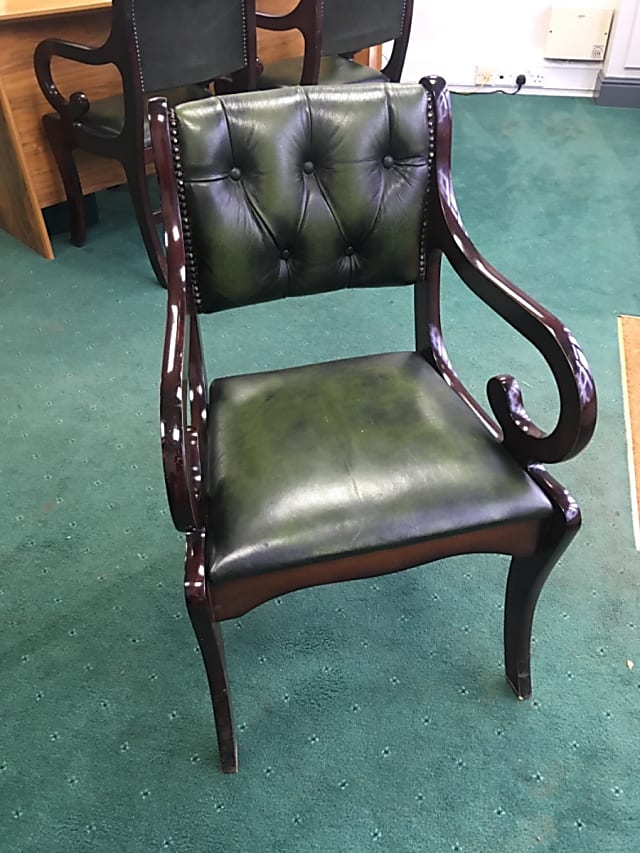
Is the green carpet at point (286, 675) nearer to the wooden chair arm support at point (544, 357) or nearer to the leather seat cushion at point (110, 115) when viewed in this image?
the wooden chair arm support at point (544, 357)

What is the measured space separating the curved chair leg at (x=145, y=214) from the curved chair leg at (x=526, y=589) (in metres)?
1.32

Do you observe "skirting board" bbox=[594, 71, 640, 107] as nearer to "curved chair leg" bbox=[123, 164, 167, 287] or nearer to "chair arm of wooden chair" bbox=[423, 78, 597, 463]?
"curved chair leg" bbox=[123, 164, 167, 287]

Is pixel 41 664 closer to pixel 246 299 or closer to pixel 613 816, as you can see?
pixel 246 299

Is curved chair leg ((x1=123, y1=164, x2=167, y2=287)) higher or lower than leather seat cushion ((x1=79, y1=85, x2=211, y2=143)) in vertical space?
lower

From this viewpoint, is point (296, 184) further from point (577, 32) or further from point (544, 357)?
point (577, 32)

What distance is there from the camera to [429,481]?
3.26 feet

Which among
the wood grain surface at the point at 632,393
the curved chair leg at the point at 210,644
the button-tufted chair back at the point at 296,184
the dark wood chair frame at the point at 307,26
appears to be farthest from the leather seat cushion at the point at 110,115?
the curved chair leg at the point at 210,644

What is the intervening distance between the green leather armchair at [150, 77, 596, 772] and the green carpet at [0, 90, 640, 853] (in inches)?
3.8

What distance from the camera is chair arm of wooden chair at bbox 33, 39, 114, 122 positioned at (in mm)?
1956

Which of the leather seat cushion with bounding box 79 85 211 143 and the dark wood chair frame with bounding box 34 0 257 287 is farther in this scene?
the leather seat cushion with bounding box 79 85 211 143

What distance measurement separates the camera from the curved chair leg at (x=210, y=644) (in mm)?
914

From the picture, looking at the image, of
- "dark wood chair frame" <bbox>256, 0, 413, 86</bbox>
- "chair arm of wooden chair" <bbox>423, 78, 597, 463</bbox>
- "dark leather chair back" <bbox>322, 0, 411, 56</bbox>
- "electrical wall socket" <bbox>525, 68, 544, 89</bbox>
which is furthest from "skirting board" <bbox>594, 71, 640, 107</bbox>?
"chair arm of wooden chair" <bbox>423, 78, 597, 463</bbox>

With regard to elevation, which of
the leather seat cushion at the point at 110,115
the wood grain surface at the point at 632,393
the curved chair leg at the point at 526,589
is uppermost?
the leather seat cushion at the point at 110,115

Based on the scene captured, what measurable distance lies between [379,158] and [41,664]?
3.43 ft
